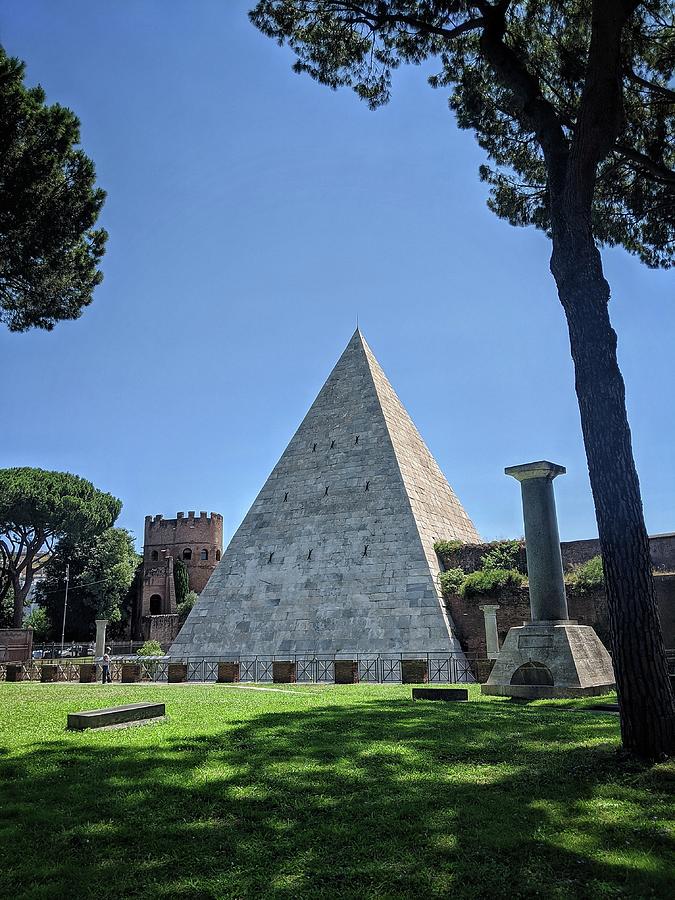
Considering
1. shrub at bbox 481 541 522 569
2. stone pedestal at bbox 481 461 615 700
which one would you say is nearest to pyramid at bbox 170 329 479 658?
shrub at bbox 481 541 522 569

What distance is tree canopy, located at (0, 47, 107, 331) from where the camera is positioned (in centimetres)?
1004

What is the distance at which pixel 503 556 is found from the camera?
17.2 meters

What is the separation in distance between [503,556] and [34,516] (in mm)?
27804

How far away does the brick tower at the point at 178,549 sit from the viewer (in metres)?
45.8

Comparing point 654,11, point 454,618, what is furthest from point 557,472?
point 454,618

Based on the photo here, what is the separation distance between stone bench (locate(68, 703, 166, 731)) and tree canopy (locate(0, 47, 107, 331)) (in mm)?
7508

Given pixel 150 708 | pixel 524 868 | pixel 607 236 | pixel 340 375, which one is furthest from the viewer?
pixel 340 375

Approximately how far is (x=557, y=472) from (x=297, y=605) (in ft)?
30.1

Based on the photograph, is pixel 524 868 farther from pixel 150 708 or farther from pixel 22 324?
pixel 22 324

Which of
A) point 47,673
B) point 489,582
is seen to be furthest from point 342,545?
point 47,673

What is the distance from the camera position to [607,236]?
9438mm

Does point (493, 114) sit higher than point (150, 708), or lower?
higher

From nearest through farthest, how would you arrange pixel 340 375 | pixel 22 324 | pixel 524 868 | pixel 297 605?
pixel 524 868 → pixel 22 324 → pixel 297 605 → pixel 340 375

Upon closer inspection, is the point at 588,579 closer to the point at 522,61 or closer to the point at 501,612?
the point at 501,612
